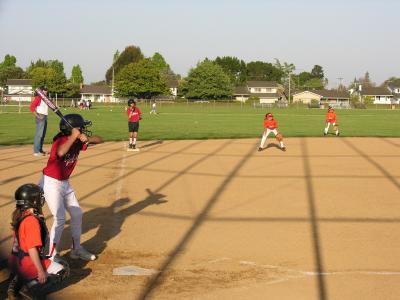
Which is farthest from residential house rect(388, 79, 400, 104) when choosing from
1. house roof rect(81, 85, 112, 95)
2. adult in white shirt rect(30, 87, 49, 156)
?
adult in white shirt rect(30, 87, 49, 156)

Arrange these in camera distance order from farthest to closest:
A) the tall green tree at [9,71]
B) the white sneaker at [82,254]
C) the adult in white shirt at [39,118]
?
the tall green tree at [9,71], the adult in white shirt at [39,118], the white sneaker at [82,254]

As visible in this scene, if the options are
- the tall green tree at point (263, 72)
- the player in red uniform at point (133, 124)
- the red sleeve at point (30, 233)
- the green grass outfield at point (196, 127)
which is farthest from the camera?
the tall green tree at point (263, 72)

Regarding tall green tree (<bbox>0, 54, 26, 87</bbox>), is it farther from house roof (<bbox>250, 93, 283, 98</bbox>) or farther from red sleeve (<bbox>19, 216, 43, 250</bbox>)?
red sleeve (<bbox>19, 216, 43, 250</bbox>)

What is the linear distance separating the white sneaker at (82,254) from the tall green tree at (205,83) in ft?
275

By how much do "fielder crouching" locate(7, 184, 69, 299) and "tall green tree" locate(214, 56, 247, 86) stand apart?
131557 mm

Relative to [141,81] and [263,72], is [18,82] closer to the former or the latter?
[141,81]

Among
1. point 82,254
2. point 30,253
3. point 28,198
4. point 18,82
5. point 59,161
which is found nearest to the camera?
point 30,253

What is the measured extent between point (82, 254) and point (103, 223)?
5.37ft

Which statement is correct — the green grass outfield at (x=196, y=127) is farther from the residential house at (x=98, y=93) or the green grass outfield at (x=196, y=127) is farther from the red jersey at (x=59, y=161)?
the residential house at (x=98, y=93)

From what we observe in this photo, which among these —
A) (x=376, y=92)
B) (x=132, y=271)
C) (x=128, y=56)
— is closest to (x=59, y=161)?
(x=132, y=271)

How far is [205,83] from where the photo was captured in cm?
8900

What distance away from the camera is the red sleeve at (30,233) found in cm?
418

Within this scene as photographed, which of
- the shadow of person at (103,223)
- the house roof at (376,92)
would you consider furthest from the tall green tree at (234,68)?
the shadow of person at (103,223)

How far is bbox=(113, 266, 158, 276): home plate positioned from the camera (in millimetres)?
5121
